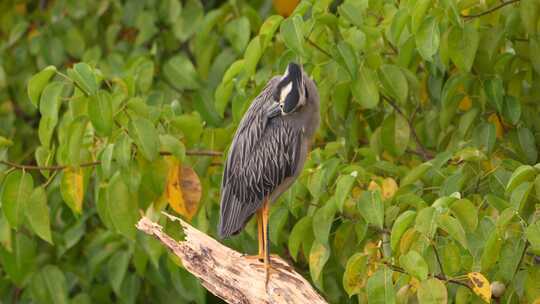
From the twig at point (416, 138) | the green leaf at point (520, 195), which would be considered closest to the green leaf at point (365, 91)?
the twig at point (416, 138)

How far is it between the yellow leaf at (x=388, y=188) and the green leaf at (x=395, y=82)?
1.25 feet

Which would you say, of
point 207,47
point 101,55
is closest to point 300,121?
point 207,47

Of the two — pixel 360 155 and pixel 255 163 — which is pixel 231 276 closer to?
pixel 255 163

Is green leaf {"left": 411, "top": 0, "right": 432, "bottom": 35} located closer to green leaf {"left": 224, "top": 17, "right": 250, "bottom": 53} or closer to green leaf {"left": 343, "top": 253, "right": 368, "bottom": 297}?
green leaf {"left": 343, "top": 253, "right": 368, "bottom": 297}

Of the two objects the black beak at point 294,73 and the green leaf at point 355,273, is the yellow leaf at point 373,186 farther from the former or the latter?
the black beak at point 294,73

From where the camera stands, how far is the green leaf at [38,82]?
5.07m

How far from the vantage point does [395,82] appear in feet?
17.3

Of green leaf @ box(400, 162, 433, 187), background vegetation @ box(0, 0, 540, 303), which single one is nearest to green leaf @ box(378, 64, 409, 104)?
background vegetation @ box(0, 0, 540, 303)

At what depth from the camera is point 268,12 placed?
7.78 m

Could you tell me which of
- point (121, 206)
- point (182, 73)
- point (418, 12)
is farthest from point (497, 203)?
point (182, 73)

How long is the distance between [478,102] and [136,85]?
193cm

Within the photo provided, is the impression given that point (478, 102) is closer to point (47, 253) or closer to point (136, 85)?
point (136, 85)

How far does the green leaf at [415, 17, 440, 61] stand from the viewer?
16.0 ft

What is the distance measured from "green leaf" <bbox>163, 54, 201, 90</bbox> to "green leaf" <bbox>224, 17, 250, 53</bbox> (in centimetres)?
36
